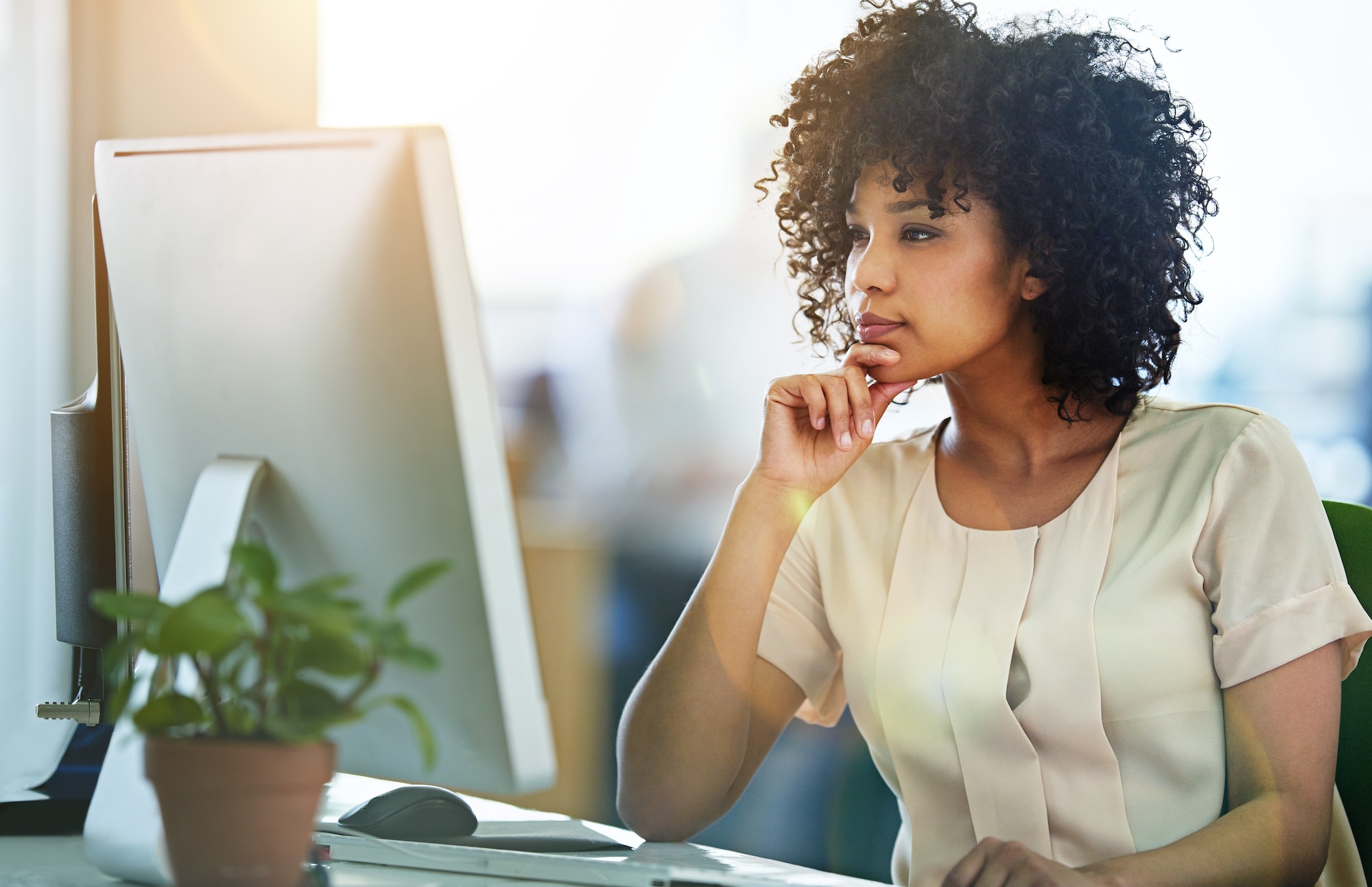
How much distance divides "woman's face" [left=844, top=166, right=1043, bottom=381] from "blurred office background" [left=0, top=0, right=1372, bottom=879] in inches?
17.1

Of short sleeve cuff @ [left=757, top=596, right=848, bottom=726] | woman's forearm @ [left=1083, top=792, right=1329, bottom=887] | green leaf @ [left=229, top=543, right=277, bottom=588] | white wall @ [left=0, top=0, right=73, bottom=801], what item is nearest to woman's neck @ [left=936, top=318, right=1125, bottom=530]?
short sleeve cuff @ [left=757, top=596, right=848, bottom=726]

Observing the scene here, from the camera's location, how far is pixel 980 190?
1146 millimetres

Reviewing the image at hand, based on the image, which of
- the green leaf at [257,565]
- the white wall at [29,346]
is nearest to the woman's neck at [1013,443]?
the green leaf at [257,565]

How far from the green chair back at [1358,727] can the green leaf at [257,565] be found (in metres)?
0.95

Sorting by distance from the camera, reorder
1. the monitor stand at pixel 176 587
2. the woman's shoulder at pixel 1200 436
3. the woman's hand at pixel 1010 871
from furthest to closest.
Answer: the woman's shoulder at pixel 1200 436 < the woman's hand at pixel 1010 871 < the monitor stand at pixel 176 587

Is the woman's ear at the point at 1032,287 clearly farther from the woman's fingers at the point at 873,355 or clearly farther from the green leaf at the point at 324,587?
the green leaf at the point at 324,587

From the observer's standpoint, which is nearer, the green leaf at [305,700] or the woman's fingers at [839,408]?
the green leaf at [305,700]

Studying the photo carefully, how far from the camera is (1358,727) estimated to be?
100 centimetres

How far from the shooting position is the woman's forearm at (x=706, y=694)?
1.08 meters

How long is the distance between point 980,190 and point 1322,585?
19.7 inches

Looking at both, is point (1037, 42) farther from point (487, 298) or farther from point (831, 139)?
point (487, 298)

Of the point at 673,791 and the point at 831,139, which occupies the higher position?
the point at 831,139

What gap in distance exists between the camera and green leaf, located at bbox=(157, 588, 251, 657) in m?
0.46

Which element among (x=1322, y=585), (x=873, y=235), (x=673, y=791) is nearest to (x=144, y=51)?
(x=873, y=235)
